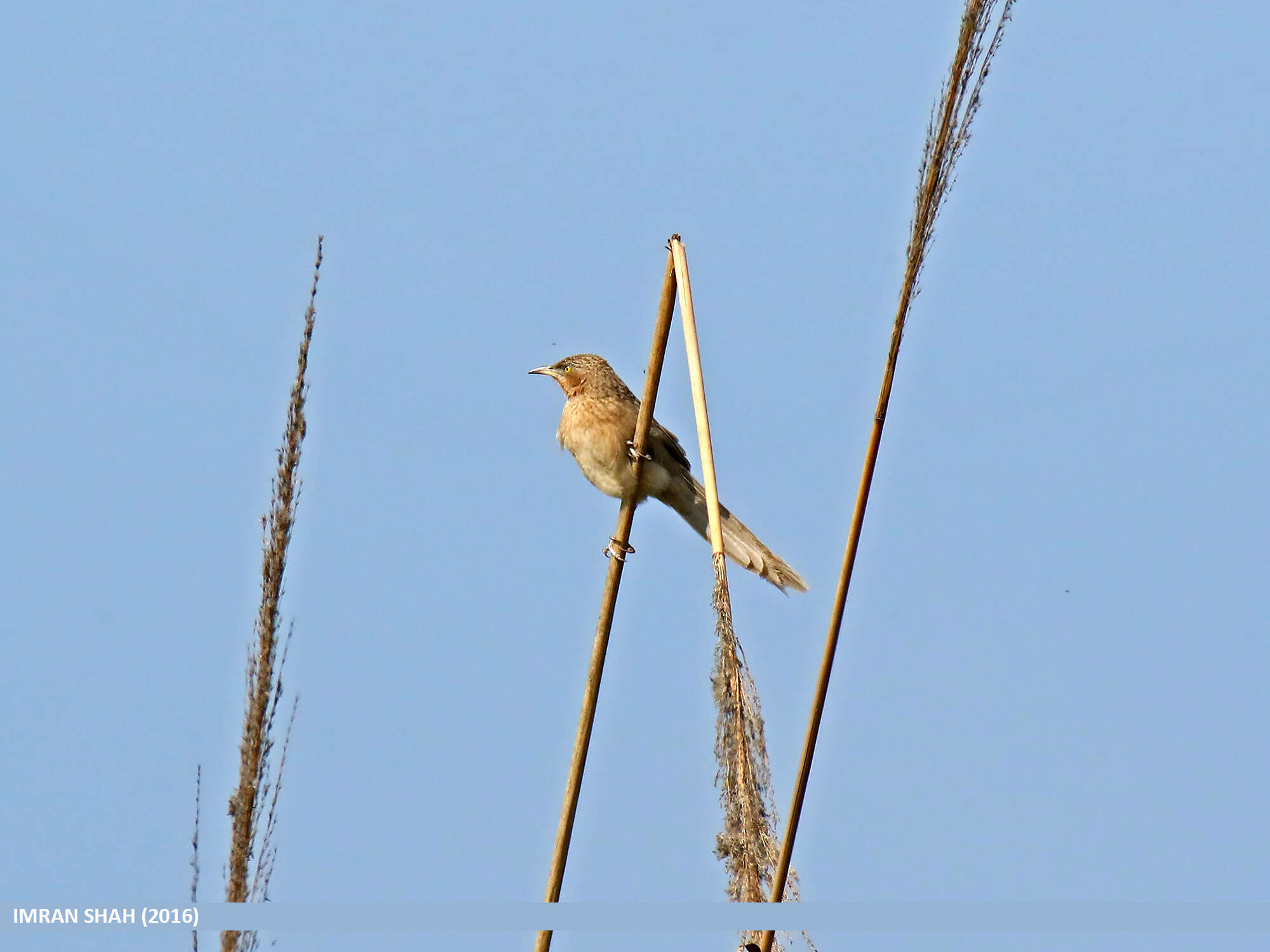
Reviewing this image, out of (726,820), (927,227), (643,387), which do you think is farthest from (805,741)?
(927,227)

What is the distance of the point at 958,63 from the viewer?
92.2 inches

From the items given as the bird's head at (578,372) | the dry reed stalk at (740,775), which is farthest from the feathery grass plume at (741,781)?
the bird's head at (578,372)

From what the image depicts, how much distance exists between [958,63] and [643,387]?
88 centimetres

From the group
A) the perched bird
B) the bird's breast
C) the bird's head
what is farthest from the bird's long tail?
the bird's head

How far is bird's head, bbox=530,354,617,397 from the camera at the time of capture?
16.7ft

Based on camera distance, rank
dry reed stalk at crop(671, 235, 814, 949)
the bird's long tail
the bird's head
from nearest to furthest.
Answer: dry reed stalk at crop(671, 235, 814, 949)
the bird's long tail
the bird's head

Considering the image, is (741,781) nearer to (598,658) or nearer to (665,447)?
(598,658)

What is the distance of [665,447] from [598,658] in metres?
A: 2.01

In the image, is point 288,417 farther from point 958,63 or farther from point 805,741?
point 958,63

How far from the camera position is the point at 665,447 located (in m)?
4.73

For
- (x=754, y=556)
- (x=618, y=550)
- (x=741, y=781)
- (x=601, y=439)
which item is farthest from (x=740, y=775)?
(x=601, y=439)

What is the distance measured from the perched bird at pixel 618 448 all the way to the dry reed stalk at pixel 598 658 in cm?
147

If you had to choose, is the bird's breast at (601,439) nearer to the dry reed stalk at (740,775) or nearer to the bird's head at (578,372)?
the bird's head at (578,372)

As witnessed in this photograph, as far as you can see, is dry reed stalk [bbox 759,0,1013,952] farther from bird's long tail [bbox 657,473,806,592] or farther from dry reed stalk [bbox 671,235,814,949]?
bird's long tail [bbox 657,473,806,592]
